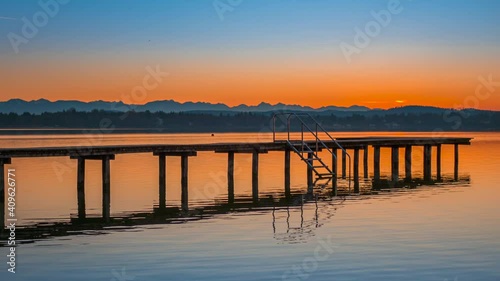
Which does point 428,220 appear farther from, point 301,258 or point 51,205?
point 51,205

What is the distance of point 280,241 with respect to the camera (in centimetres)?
2075

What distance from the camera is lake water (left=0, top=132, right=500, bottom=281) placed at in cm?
Answer: 1705

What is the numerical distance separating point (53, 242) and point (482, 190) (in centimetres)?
2045

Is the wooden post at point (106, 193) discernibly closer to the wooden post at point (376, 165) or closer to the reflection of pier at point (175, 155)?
the reflection of pier at point (175, 155)

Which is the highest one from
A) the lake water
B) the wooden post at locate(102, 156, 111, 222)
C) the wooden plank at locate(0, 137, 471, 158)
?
the wooden plank at locate(0, 137, 471, 158)

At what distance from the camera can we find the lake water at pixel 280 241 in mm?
17047

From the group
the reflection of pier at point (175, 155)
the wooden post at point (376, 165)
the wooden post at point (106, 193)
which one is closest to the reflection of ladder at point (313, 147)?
the reflection of pier at point (175, 155)

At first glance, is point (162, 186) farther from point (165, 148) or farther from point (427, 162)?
point (427, 162)

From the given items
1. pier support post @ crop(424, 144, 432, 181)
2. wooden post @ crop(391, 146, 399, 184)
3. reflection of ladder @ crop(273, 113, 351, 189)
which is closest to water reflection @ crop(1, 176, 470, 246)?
reflection of ladder @ crop(273, 113, 351, 189)

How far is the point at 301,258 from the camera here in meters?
18.5

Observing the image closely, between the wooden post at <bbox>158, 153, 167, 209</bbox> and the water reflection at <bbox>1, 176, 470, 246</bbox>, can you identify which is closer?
the water reflection at <bbox>1, 176, 470, 246</bbox>

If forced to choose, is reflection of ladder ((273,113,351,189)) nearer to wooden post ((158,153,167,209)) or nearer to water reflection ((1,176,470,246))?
water reflection ((1,176,470,246))

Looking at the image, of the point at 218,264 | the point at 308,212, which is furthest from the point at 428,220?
the point at 218,264

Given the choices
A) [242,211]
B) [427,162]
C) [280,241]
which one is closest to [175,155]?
[242,211]
